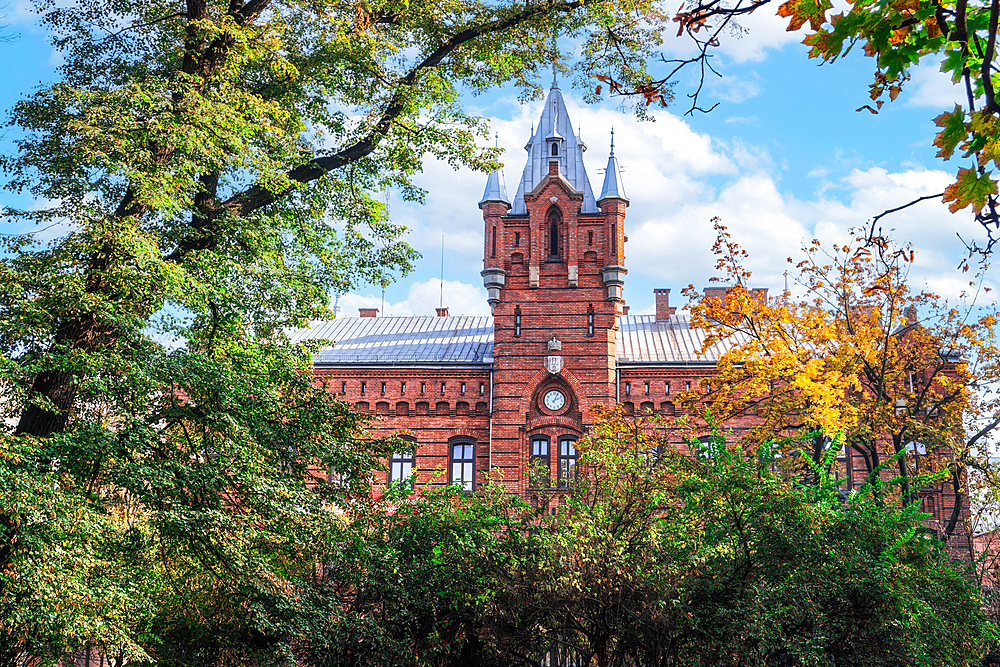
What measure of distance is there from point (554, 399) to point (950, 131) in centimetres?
2319

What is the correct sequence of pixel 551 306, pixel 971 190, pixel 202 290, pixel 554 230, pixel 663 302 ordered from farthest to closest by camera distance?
pixel 663 302 < pixel 554 230 < pixel 551 306 < pixel 202 290 < pixel 971 190

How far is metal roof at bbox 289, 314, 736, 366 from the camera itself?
93.2 ft

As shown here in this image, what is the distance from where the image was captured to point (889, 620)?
948cm

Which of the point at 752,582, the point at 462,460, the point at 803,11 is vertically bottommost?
the point at 752,582

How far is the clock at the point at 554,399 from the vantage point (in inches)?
1040

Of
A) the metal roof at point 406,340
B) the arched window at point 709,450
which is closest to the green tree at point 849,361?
the arched window at point 709,450

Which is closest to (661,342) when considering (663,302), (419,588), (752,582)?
(663,302)

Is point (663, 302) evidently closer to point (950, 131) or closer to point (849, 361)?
point (849, 361)

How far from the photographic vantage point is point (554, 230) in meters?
27.9

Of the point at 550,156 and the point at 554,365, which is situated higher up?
the point at 550,156

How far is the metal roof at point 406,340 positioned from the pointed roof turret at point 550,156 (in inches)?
216

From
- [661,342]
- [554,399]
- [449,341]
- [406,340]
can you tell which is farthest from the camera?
[406,340]

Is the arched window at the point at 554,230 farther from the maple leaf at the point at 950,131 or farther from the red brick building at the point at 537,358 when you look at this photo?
the maple leaf at the point at 950,131

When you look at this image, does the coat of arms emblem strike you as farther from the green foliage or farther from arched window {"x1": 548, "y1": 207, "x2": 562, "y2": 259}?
the green foliage
